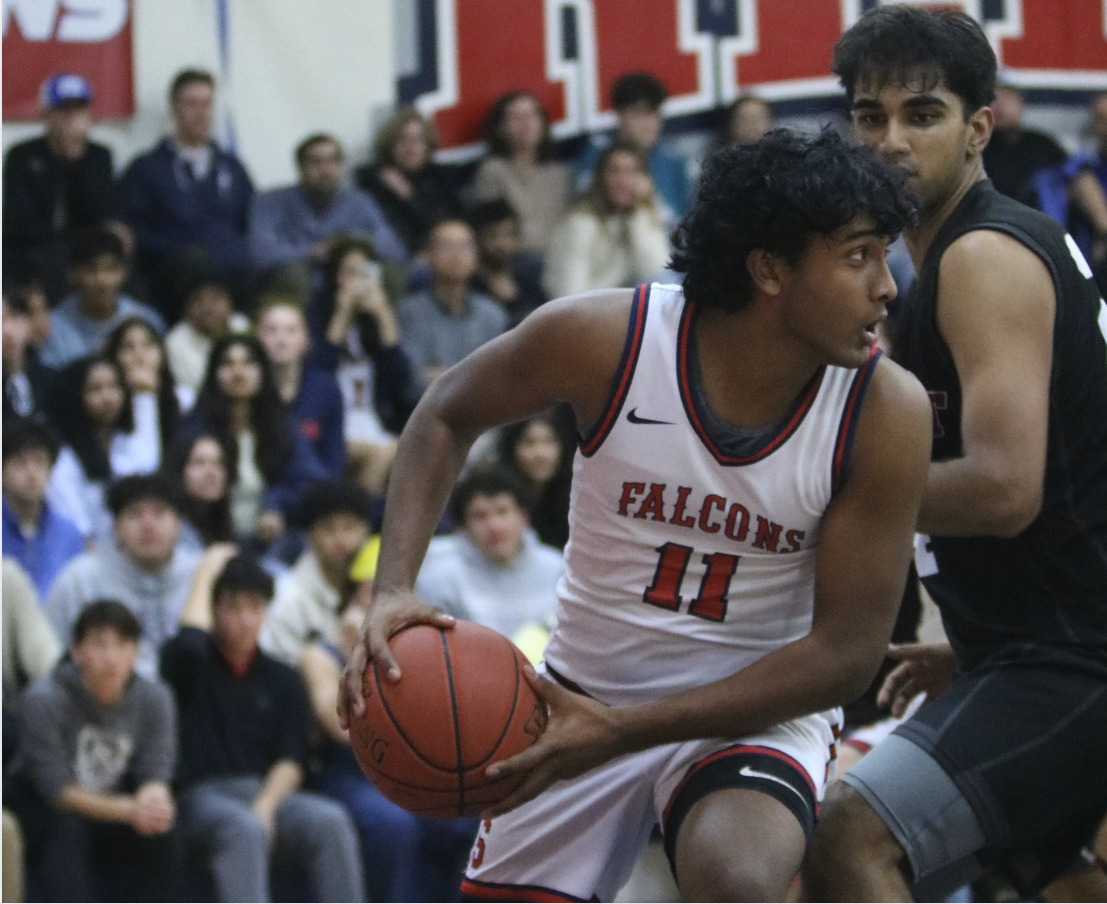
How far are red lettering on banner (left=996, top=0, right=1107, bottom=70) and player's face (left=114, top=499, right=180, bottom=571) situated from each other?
6.98 metres

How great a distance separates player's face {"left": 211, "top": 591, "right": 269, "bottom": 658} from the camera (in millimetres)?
6543

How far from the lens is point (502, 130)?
10.1 m

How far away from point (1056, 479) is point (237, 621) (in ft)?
11.7

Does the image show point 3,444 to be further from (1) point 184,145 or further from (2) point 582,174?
(2) point 582,174

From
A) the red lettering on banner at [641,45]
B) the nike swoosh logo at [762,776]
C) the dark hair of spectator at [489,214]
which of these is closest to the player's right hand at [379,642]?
the nike swoosh logo at [762,776]

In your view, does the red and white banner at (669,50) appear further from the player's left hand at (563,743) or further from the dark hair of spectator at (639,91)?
the player's left hand at (563,743)

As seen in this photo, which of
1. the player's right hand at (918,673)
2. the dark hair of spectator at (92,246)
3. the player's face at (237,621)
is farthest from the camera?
the dark hair of spectator at (92,246)

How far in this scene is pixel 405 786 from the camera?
3570 millimetres

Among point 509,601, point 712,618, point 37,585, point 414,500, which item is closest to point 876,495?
point 712,618

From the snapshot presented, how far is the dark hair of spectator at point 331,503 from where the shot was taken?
→ 7.19 metres

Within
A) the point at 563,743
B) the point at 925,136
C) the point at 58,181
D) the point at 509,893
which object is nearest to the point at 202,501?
the point at 58,181

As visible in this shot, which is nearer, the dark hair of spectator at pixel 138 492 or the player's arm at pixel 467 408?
the player's arm at pixel 467 408

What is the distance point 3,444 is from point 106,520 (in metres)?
0.50

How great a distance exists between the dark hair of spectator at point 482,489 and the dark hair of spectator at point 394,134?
10.4 feet
